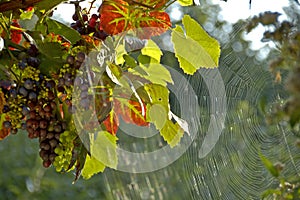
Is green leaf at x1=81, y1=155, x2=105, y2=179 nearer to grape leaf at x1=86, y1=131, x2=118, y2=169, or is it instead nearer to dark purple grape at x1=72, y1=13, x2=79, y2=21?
grape leaf at x1=86, y1=131, x2=118, y2=169

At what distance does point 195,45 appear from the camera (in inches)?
20.8

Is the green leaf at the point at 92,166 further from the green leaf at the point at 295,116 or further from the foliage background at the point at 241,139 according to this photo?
the green leaf at the point at 295,116

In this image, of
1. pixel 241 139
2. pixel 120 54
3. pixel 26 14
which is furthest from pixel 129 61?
pixel 241 139

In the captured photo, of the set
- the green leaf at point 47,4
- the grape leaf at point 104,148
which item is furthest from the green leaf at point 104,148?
the green leaf at point 47,4

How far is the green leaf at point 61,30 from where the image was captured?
49 cm

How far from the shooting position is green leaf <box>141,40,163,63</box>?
21.4 inches

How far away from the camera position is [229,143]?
0.76m

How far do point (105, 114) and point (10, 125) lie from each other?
70mm

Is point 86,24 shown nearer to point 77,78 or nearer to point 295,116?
point 77,78

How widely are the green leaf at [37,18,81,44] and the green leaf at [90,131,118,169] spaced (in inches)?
3.0

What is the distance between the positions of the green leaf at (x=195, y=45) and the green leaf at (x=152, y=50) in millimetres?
21

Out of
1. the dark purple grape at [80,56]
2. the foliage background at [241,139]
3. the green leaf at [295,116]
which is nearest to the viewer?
the green leaf at [295,116]

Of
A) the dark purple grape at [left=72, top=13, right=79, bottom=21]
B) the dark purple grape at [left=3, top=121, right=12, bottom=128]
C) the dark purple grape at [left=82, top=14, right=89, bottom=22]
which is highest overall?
the dark purple grape at [left=72, top=13, right=79, bottom=21]

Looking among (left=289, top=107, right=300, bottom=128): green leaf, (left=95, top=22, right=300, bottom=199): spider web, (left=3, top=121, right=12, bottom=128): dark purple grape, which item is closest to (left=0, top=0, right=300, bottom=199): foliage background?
(left=95, top=22, right=300, bottom=199): spider web
